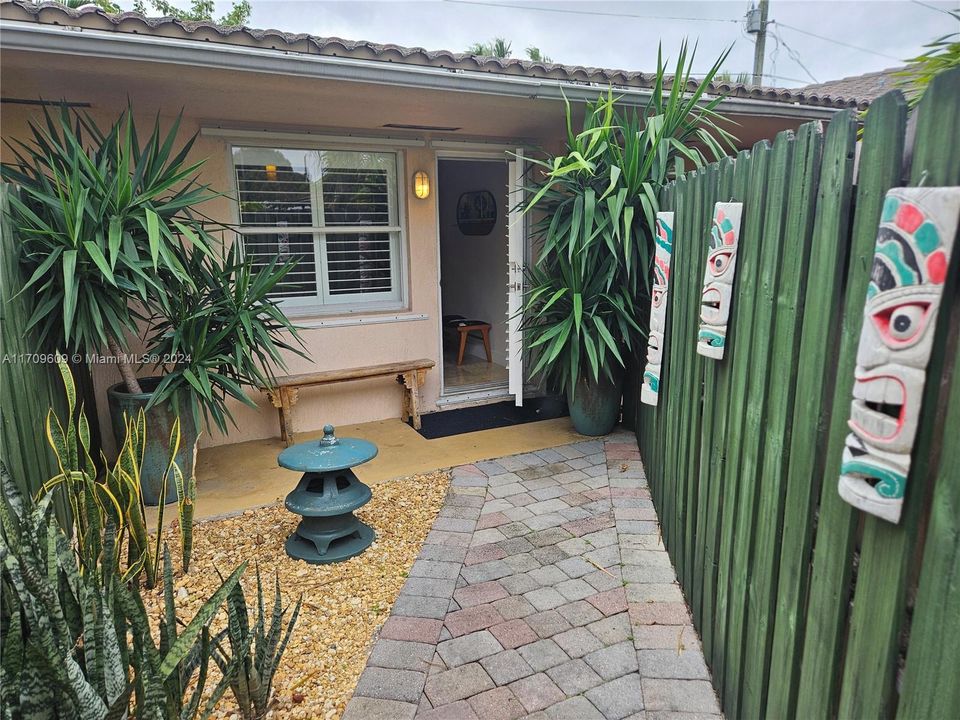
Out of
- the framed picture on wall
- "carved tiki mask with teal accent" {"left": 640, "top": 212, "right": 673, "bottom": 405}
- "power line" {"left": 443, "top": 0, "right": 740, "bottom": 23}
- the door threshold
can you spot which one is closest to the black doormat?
the door threshold

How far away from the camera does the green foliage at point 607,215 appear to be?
3.96m

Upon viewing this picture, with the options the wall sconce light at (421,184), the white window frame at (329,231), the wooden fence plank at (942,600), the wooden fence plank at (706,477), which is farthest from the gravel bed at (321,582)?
the wall sconce light at (421,184)

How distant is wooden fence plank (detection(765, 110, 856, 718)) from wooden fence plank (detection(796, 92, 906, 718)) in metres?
0.04

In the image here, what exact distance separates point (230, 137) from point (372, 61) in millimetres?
1511

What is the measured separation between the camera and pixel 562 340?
4207 millimetres

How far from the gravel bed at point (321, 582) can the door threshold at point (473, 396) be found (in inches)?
63.1

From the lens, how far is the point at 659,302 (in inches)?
130

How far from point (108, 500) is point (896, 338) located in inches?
106

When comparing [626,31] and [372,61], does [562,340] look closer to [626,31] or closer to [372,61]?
[372,61]

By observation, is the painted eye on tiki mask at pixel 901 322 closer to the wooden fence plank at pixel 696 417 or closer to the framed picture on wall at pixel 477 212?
the wooden fence plank at pixel 696 417

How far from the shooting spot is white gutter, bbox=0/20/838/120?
2.83 meters

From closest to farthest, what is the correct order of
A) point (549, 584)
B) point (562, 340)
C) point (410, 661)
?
point (410, 661) < point (549, 584) < point (562, 340)

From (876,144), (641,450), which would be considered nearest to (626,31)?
(641,450)

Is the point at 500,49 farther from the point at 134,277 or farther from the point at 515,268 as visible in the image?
the point at 134,277
